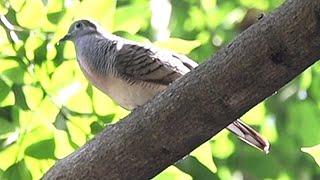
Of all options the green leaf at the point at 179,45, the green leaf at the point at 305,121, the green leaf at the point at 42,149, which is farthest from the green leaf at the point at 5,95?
the green leaf at the point at 305,121

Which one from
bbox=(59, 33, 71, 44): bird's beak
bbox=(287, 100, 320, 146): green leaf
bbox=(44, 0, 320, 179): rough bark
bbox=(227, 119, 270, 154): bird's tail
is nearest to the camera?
bbox=(44, 0, 320, 179): rough bark

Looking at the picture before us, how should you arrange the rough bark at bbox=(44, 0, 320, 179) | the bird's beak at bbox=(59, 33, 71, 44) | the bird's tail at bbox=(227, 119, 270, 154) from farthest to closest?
the bird's beak at bbox=(59, 33, 71, 44)
the bird's tail at bbox=(227, 119, 270, 154)
the rough bark at bbox=(44, 0, 320, 179)

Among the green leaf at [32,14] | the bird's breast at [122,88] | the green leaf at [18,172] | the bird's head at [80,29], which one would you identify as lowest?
the green leaf at [18,172]

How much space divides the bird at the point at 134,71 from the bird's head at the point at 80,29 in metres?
0.05

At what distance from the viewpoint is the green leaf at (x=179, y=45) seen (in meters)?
1.96

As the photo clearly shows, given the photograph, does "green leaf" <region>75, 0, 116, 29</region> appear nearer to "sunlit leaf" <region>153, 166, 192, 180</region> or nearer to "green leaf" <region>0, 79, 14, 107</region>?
"green leaf" <region>0, 79, 14, 107</region>

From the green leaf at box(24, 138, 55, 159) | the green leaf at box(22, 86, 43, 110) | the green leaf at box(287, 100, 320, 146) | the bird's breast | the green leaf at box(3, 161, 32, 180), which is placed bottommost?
the green leaf at box(3, 161, 32, 180)

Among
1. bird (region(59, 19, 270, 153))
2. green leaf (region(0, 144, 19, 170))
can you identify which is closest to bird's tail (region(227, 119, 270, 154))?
bird (region(59, 19, 270, 153))

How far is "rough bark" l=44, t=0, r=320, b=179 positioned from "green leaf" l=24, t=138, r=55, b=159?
299 mm

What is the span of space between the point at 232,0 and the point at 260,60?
1.25 meters

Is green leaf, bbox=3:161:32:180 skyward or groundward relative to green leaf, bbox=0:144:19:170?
groundward

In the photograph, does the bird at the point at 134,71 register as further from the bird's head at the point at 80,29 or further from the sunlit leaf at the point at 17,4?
the sunlit leaf at the point at 17,4

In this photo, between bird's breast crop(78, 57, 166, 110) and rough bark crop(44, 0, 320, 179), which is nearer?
rough bark crop(44, 0, 320, 179)

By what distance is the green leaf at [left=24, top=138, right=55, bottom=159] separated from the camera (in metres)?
1.81
